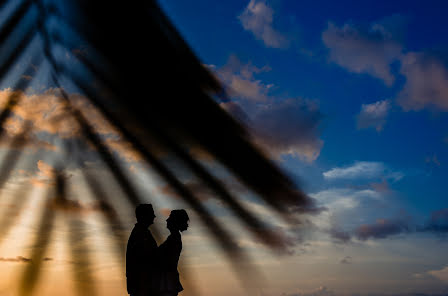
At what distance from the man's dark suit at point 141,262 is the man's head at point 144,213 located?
0.13 feet

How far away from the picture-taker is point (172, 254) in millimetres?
2436

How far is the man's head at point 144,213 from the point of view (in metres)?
2.24

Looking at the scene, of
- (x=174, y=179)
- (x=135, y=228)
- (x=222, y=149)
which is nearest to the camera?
(x=222, y=149)

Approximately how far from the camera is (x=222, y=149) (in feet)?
2.72

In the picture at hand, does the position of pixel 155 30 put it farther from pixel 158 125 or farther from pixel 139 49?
pixel 158 125

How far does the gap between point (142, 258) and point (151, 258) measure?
78 millimetres

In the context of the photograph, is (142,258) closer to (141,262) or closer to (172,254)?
(141,262)

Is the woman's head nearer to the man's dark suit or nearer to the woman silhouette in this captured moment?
the woman silhouette

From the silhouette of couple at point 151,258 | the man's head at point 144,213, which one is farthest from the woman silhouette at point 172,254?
the man's head at point 144,213

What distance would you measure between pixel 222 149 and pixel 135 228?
1.64 meters

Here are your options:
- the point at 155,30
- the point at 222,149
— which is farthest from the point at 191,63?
the point at 222,149

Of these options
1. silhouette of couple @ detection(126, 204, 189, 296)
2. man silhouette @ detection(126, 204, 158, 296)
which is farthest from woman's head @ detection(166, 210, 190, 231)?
man silhouette @ detection(126, 204, 158, 296)

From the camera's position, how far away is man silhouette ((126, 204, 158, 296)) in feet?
7.04

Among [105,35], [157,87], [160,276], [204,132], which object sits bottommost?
[160,276]
